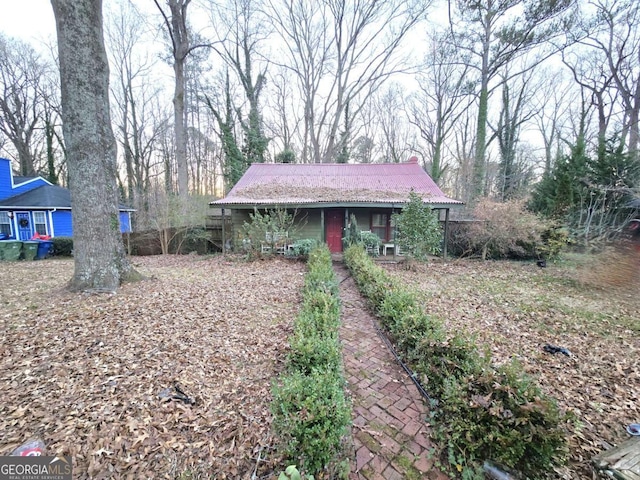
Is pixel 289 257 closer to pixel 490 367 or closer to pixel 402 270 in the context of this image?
pixel 402 270

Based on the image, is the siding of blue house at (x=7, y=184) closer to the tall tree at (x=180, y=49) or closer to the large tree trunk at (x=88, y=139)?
the tall tree at (x=180, y=49)

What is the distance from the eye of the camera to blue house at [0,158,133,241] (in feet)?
40.7

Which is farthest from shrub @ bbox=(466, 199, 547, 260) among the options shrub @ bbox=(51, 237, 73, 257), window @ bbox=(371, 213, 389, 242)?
shrub @ bbox=(51, 237, 73, 257)

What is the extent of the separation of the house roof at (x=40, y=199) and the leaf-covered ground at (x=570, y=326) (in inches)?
659

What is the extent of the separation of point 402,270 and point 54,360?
8.25 metres

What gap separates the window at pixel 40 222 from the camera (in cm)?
1284

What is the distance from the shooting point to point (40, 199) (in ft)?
43.0

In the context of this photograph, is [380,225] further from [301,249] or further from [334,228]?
[301,249]

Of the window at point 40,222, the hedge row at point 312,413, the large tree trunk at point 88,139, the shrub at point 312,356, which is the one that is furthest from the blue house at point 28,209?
the hedge row at point 312,413

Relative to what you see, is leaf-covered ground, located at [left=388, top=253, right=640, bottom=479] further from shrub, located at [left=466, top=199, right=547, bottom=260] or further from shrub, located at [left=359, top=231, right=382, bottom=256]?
shrub, located at [left=359, top=231, right=382, bottom=256]

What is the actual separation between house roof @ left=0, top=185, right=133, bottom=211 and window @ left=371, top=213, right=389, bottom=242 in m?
14.4

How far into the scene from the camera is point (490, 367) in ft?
7.98

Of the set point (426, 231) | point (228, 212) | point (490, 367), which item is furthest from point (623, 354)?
point (228, 212)

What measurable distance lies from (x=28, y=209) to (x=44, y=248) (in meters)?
3.67
